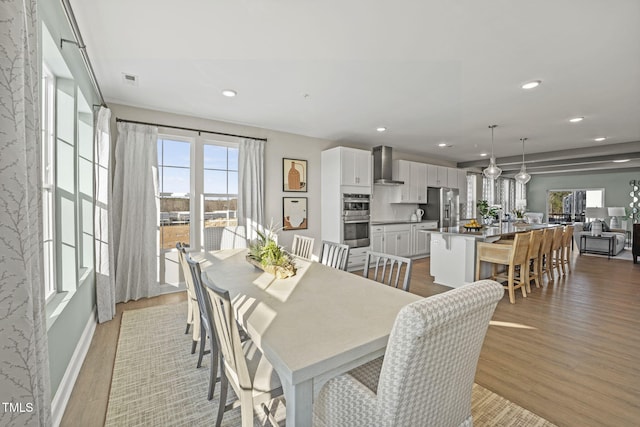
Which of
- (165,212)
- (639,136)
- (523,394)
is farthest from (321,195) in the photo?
(639,136)

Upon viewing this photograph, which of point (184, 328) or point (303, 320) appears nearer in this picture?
point (303, 320)

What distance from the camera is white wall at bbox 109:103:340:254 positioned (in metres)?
3.88

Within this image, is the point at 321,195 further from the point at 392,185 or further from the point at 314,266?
the point at 314,266

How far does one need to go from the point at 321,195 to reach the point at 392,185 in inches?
75.2

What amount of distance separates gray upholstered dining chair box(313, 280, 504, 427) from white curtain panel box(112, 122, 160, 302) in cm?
343

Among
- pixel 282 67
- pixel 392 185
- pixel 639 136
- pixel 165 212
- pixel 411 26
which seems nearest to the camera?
pixel 411 26

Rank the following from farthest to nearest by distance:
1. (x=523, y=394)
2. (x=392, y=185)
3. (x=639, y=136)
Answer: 1. (x=392, y=185)
2. (x=639, y=136)
3. (x=523, y=394)

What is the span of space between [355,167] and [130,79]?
373cm

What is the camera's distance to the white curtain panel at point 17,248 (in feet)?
2.95

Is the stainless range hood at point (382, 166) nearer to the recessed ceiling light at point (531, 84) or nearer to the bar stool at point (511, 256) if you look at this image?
the bar stool at point (511, 256)

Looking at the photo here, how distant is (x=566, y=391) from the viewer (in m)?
1.99

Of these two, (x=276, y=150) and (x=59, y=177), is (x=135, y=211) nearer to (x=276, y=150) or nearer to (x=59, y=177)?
(x=59, y=177)

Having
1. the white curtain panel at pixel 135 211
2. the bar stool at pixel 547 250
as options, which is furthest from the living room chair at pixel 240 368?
the bar stool at pixel 547 250

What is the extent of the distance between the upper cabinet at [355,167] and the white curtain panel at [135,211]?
3.03 metres
